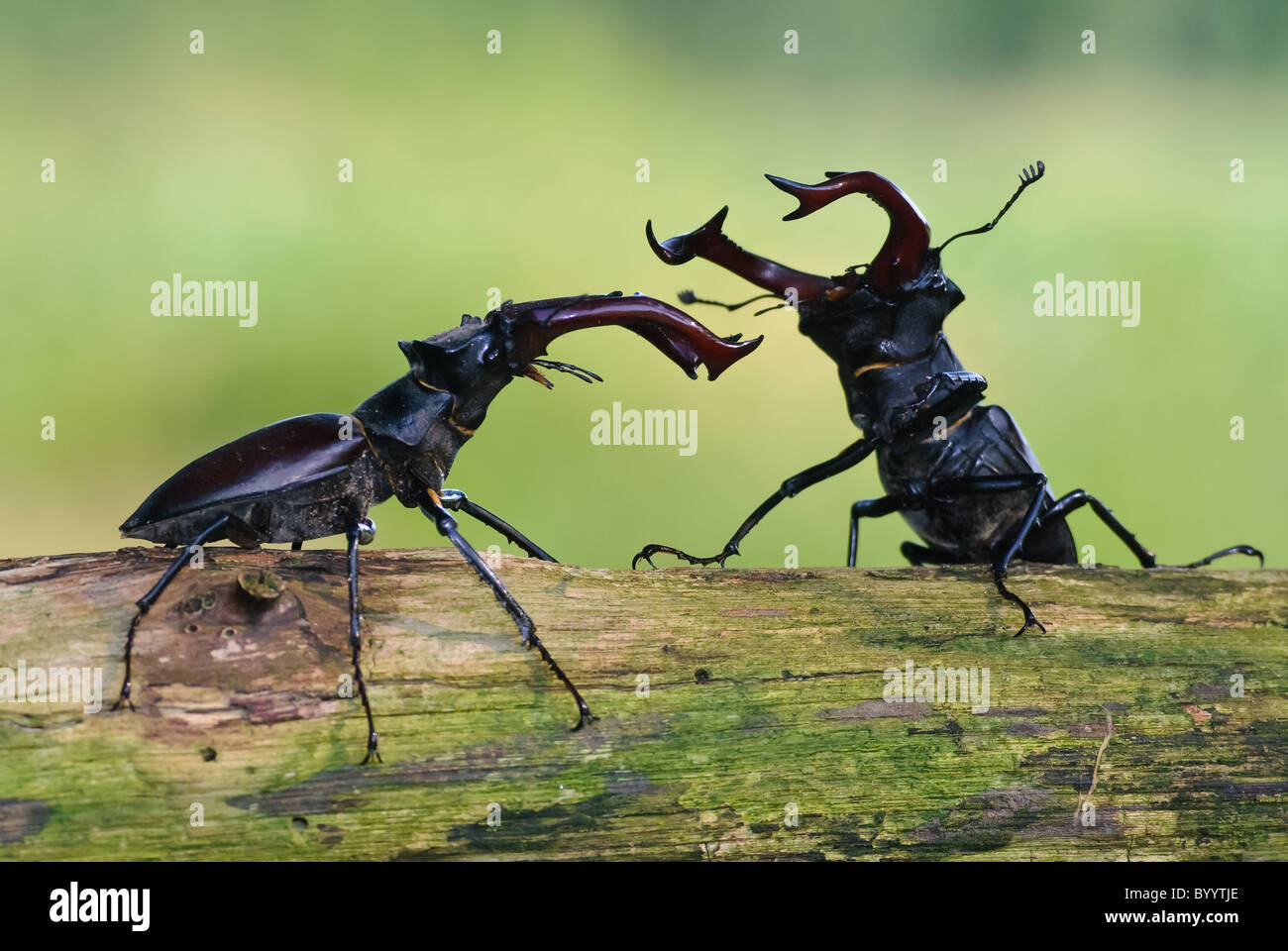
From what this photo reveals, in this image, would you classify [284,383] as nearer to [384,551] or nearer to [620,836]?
[384,551]

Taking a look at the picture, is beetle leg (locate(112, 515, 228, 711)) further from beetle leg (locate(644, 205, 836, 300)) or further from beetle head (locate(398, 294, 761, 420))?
beetle leg (locate(644, 205, 836, 300))

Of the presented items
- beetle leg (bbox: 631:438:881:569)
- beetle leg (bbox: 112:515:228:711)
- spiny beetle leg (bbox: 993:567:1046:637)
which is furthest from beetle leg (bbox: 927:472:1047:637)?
beetle leg (bbox: 112:515:228:711)

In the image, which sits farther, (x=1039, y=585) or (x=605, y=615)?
(x=1039, y=585)

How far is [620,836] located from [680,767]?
0.64ft

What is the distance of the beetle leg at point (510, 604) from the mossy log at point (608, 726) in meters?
0.03

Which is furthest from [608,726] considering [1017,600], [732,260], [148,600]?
[732,260]

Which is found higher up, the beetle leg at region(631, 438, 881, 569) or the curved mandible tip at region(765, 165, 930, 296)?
the curved mandible tip at region(765, 165, 930, 296)

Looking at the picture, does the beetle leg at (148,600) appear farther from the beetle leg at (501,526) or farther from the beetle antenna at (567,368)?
the beetle antenna at (567,368)

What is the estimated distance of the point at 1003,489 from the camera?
339 centimetres

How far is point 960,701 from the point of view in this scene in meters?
2.47

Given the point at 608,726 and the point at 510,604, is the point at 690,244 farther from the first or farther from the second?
the point at 608,726

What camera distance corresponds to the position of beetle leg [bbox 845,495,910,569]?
3688 mm

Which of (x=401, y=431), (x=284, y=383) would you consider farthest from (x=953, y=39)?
(x=401, y=431)

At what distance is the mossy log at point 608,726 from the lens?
82.7 inches
